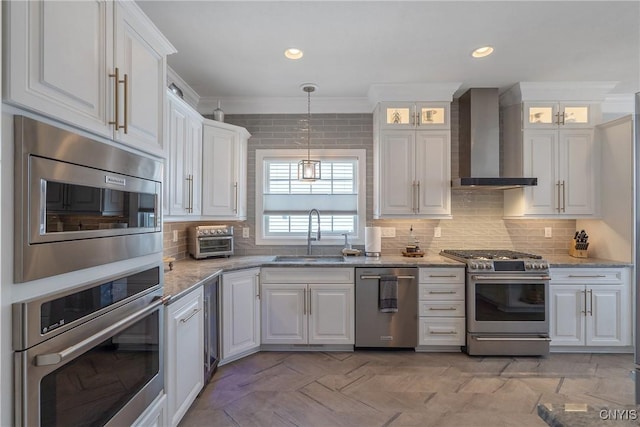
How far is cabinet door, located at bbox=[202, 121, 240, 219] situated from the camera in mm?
3010

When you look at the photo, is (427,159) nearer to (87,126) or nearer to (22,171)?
(87,126)

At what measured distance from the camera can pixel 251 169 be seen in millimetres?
3678

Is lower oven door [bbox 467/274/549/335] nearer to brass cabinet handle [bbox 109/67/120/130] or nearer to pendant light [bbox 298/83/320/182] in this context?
pendant light [bbox 298/83/320/182]

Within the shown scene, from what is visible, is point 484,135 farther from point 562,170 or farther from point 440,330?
point 440,330

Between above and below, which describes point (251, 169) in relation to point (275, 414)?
above

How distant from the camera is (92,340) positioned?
3.53 feet

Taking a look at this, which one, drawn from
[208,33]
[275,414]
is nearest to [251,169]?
[208,33]

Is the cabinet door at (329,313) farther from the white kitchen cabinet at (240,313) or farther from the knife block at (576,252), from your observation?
the knife block at (576,252)

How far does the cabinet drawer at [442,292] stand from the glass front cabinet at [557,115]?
76.5 inches

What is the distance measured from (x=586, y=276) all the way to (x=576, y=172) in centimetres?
111

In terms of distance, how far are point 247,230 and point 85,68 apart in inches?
105

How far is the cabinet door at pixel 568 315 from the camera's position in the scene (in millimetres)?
3021

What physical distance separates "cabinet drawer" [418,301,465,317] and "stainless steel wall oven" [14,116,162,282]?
256cm

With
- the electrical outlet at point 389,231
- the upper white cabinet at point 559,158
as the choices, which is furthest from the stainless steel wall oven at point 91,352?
the upper white cabinet at point 559,158
